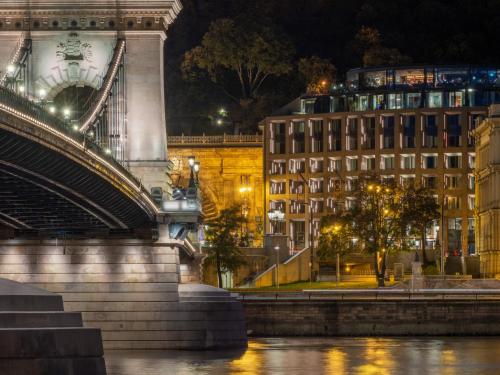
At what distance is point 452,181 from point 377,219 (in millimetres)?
30399

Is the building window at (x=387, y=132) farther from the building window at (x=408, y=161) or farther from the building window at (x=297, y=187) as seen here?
the building window at (x=297, y=187)

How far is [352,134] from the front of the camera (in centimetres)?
15662

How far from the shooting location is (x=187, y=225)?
264 feet

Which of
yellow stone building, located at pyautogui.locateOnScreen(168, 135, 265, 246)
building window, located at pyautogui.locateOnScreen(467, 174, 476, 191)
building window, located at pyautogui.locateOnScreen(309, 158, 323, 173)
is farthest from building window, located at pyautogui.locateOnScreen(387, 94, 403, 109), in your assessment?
yellow stone building, located at pyautogui.locateOnScreen(168, 135, 265, 246)

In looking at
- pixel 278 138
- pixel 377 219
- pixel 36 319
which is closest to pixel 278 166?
pixel 278 138

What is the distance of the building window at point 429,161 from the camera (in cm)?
15325

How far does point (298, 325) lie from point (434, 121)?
2458 inches

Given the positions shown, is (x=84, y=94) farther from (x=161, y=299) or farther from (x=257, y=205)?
(x=257, y=205)

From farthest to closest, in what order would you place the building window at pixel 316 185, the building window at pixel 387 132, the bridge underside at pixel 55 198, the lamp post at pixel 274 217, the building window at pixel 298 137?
the building window at pixel 298 137 → the building window at pixel 316 185 → the building window at pixel 387 132 → the lamp post at pixel 274 217 → the bridge underside at pixel 55 198

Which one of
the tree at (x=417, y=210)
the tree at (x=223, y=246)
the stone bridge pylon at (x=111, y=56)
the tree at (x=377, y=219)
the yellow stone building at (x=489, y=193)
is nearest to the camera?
the stone bridge pylon at (x=111, y=56)

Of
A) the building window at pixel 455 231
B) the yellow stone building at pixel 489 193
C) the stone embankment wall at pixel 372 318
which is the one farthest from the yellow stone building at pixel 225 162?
the stone embankment wall at pixel 372 318

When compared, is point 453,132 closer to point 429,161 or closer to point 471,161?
point 471,161

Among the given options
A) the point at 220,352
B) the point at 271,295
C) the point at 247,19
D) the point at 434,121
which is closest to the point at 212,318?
the point at 220,352

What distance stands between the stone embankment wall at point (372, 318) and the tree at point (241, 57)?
76.8 meters
